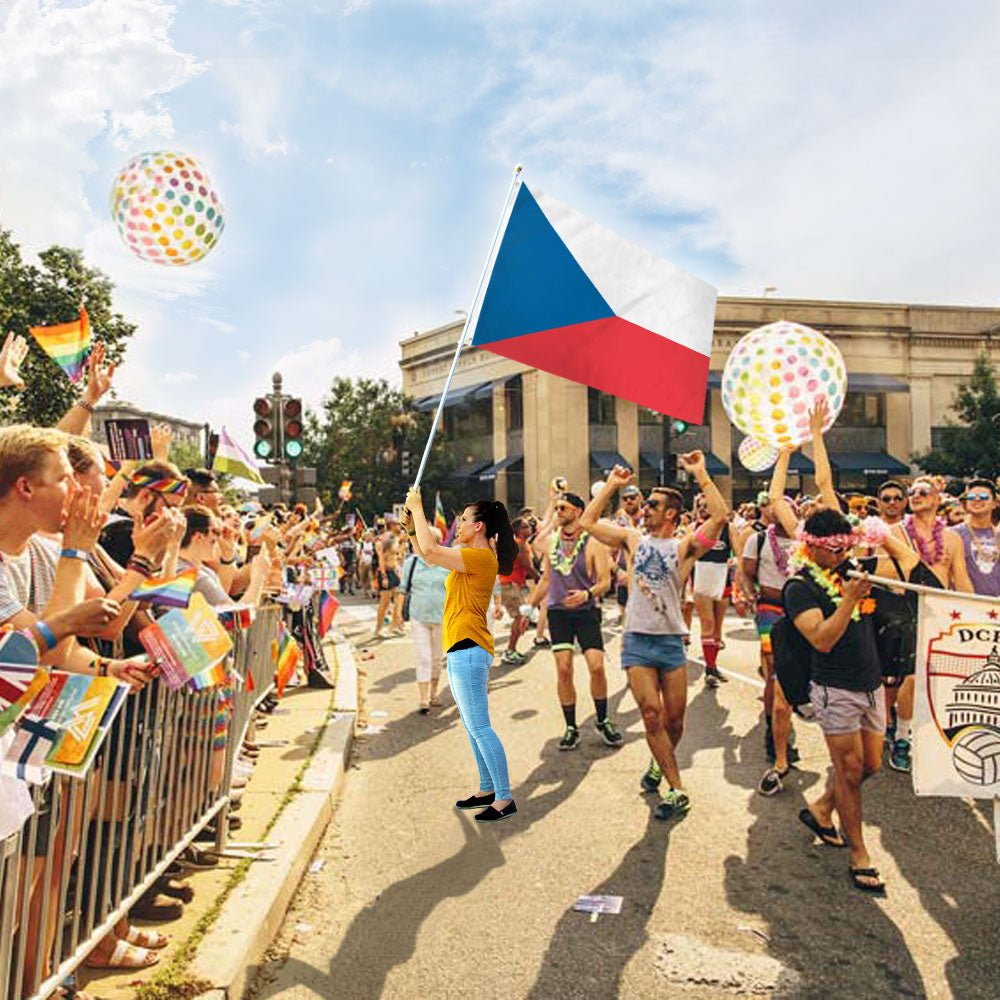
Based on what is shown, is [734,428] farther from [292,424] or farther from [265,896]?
[265,896]

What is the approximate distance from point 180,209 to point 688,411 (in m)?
4.44

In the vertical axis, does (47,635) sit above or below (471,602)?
above

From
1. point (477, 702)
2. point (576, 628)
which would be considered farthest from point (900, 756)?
point (477, 702)

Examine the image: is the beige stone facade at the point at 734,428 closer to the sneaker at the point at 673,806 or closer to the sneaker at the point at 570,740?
the sneaker at the point at 570,740

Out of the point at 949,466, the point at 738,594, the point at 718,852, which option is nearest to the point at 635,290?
the point at 718,852

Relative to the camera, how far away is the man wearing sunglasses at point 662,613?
5824 mm

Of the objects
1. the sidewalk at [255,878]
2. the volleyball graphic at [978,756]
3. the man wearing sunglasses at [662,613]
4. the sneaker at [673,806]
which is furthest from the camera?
the man wearing sunglasses at [662,613]

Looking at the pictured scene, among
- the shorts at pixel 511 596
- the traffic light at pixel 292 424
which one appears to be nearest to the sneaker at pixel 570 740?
the shorts at pixel 511 596

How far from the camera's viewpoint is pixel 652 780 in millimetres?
6270

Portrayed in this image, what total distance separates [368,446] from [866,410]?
69.7ft

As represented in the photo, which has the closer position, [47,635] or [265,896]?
[47,635]

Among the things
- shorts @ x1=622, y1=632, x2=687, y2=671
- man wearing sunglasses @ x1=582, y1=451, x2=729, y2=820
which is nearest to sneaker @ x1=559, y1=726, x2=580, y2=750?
man wearing sunglasses @ x1=582, y1=451, x2=729, y2=820

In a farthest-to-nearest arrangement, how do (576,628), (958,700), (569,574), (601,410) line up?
1. (601,410)
2. (569,574)
3. (576,628)
4. (958,700)

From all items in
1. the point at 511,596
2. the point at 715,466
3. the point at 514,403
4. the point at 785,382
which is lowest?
the point at 511,596
